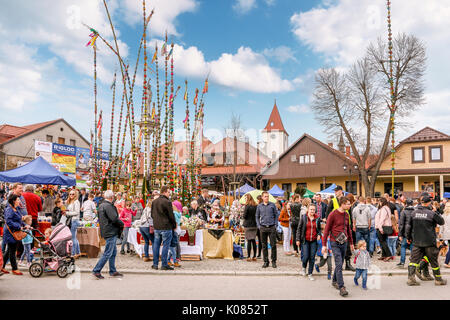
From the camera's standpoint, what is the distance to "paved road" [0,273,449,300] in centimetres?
653

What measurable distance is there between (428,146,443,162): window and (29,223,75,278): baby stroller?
36286 millimetres

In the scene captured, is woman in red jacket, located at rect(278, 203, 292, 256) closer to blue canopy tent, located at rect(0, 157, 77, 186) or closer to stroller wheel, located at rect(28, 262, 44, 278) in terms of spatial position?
stroller wheel, located at rect(28, 262, 44, 278)

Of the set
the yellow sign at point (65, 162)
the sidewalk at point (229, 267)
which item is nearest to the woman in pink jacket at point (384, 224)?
the sidewalk at point (229, 267)

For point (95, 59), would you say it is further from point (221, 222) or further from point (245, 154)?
point (245, 154)

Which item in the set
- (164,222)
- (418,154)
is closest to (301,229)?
(164,222)

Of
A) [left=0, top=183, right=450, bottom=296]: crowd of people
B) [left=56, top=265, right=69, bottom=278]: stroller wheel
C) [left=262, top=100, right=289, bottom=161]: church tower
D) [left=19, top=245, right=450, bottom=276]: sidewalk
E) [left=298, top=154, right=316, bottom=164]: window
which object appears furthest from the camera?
[left=262, top=100, right=289, bottom=161]: church tower

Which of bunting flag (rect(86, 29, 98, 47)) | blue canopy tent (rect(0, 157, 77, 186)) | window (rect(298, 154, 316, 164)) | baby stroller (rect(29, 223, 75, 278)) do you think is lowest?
baby stroller (rect(29, 223, 75, 278))

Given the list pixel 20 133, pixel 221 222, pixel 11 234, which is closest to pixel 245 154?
pixel 20 133

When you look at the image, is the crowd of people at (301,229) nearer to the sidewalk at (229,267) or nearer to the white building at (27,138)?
the sidewalk at (229,267)

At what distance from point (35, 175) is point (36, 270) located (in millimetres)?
10159

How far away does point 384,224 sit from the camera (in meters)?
11.0

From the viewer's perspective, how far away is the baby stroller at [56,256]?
8.09 metres

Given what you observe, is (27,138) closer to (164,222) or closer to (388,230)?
(164,222)

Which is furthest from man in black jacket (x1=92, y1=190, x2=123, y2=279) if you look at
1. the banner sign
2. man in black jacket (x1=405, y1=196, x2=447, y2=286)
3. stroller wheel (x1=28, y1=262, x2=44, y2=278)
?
the banner sign
